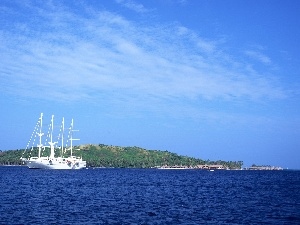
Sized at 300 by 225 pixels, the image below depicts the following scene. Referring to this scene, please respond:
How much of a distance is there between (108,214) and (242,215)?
1861 centimetres

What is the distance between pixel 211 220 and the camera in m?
51.5

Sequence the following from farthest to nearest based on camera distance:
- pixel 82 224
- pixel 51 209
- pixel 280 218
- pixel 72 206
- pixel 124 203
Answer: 1. pixel 124 203
2. pixel 72 206
3. pixel 51 209
4. pixel 280 218
5. pixel 82 224

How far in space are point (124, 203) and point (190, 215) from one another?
16586mm

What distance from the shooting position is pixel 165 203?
2739 inches

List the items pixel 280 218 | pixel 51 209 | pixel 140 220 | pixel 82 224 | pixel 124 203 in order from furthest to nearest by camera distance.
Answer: pixel 124 203
pixel 51 209
pixel 280 218
pixel 140 220
pixel 82 224

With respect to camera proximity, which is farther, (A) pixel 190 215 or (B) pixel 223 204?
(B) pixel 223 204

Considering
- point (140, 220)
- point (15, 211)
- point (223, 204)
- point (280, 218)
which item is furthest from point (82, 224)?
point (223, 204)

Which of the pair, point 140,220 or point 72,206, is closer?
point 140,220

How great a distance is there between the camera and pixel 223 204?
69.7 m

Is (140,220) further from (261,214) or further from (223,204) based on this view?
(223,204)

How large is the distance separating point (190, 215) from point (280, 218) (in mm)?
12025

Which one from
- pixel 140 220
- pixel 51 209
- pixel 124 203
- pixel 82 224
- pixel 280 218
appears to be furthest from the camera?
pixel 124 203

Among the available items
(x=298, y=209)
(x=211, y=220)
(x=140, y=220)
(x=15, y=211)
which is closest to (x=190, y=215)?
(x=211, y=220)

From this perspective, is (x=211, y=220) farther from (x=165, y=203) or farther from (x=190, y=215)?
(x=165, y=203)
